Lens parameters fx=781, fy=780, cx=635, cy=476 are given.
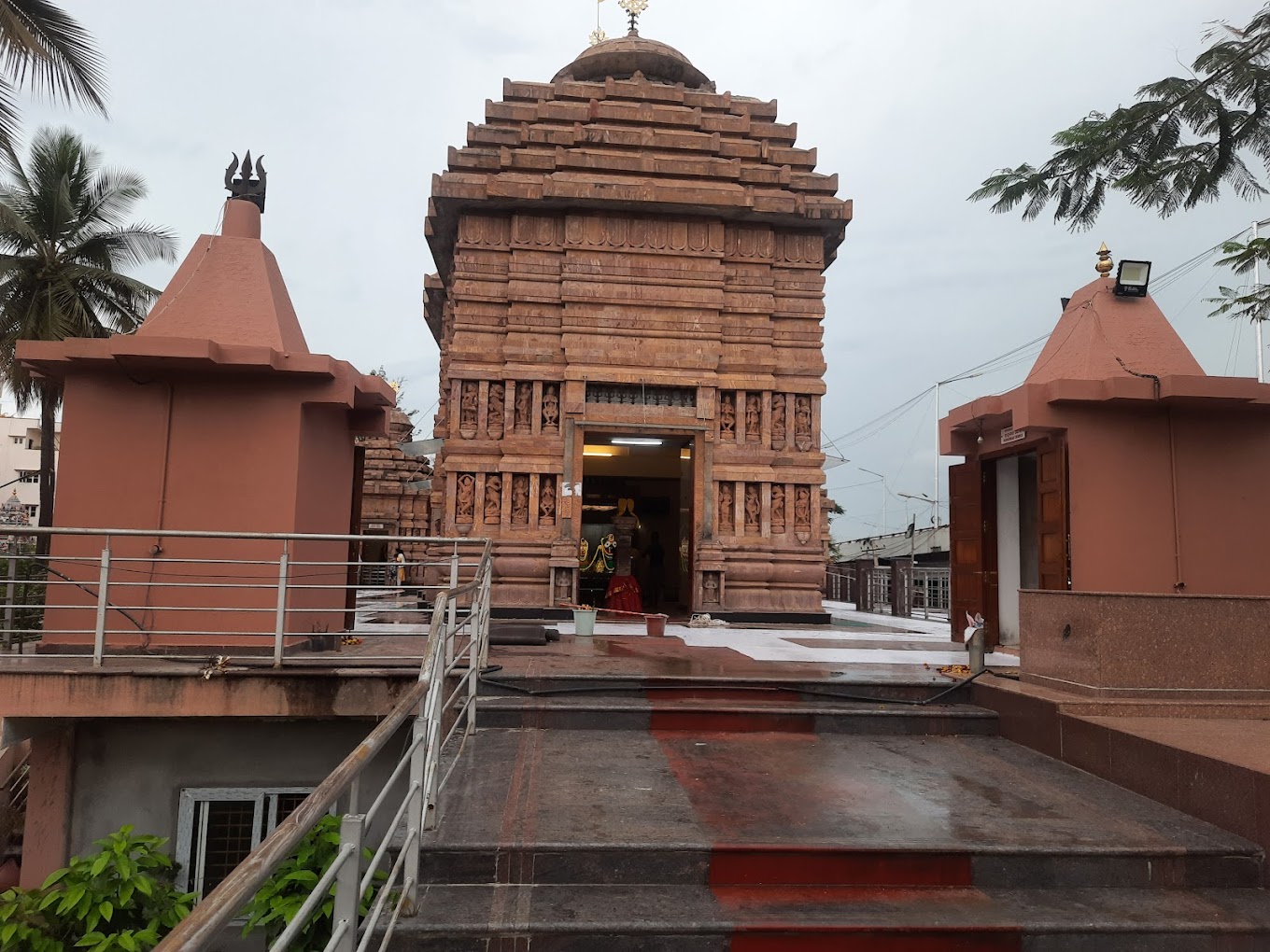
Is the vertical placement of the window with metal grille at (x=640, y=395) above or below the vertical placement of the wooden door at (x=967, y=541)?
above

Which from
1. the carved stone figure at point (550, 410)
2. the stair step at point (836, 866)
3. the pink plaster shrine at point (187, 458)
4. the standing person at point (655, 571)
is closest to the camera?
the stair step at point (836, 866)

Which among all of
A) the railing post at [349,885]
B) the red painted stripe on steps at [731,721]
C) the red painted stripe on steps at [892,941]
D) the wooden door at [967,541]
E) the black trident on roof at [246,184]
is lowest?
the red painted stripe on steps at [892,941]

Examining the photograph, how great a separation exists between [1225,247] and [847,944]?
33.5 ft

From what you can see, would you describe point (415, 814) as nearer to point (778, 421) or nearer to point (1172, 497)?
point (1172, 497)

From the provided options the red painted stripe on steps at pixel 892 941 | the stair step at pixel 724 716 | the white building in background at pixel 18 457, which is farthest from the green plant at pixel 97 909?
the white building in background at pixel 18 457

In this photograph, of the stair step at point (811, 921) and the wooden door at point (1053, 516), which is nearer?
the stair step at point (811, 921)

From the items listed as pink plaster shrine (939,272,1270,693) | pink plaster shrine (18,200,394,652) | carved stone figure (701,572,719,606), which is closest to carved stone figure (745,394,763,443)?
carved stone figure (701,572,719,606)

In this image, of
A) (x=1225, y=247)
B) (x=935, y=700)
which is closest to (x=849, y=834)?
(x=935, y=700)

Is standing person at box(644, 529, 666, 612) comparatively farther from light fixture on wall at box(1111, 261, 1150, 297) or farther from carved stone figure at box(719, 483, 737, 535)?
light fixture on wall at box(1111, 261, 1150, 297)

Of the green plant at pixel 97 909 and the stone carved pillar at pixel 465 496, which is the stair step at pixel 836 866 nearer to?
the green plant at pixel 97 909

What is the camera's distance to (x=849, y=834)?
3.75 m

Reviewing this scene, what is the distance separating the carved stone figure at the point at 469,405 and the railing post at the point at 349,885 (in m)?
10.3

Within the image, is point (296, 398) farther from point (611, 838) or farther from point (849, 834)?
point (849, 834)

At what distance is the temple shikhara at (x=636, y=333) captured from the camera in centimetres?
1220
